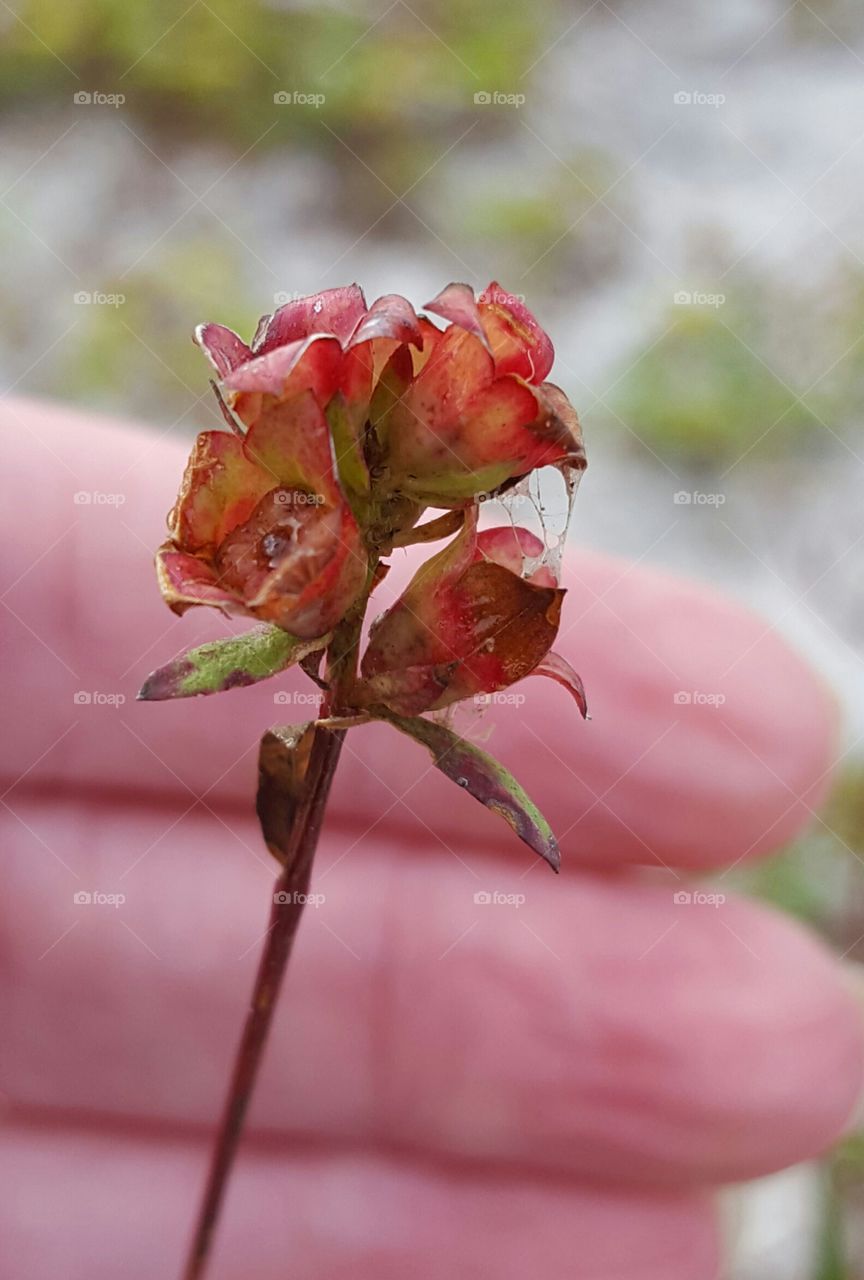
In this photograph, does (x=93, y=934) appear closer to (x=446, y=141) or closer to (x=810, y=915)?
(x=810, y=915)

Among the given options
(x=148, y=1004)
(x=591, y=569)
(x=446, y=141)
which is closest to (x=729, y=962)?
(x=591, y=569)

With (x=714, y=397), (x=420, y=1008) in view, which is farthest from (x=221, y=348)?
(x=714, y=397)

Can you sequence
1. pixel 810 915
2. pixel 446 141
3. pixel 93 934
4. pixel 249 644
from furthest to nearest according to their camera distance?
pixel 446 141, pixel 810 915, pixel 93 934, pixel 249 644

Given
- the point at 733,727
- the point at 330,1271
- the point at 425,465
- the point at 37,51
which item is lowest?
the point at 330,1271

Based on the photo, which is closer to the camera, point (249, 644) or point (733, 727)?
point (249, 644)

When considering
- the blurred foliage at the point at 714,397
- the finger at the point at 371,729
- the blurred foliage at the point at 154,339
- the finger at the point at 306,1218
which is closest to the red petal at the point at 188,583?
the finger at the point at 371,729

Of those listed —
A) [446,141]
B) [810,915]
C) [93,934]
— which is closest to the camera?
[93,934]
